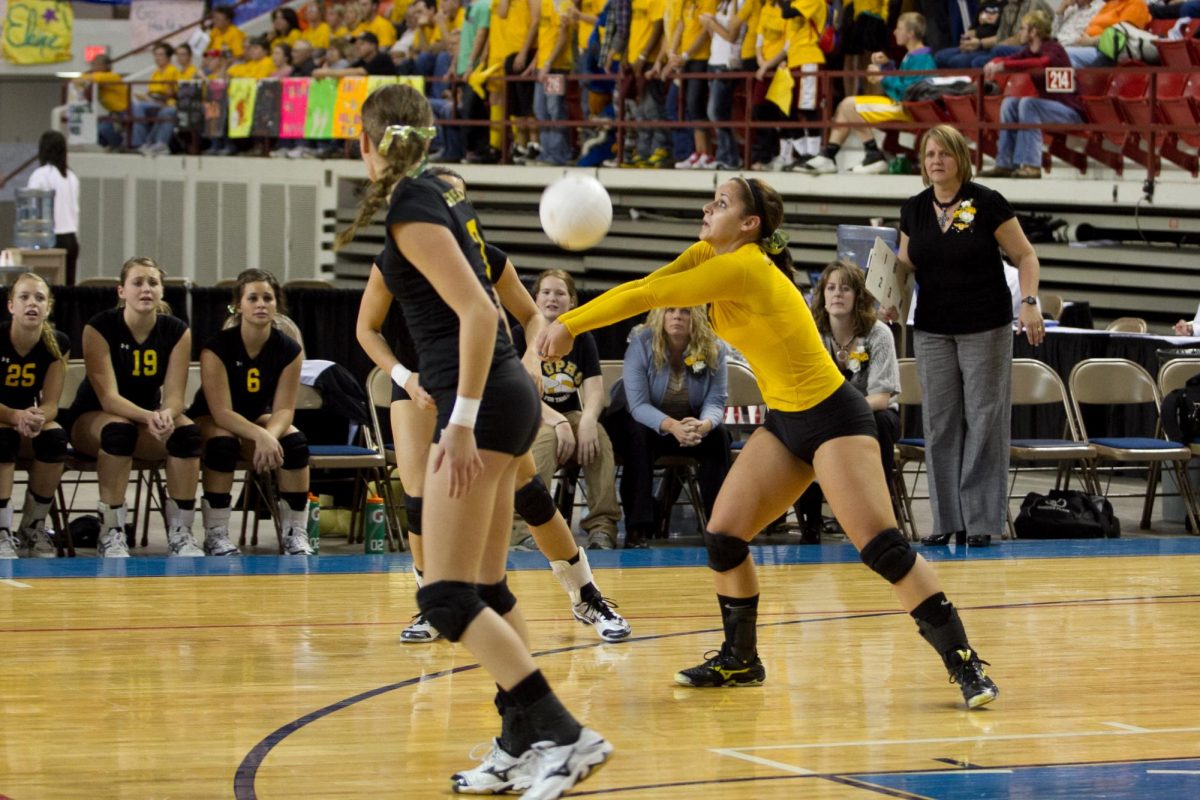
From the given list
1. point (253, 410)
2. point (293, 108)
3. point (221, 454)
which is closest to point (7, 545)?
point (221, 454)

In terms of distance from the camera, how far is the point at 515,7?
1900cm

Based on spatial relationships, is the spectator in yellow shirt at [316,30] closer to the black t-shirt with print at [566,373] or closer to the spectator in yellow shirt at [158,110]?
the spectator in yellow shirt at [158,110]

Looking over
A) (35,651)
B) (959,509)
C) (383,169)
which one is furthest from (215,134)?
(383,169)

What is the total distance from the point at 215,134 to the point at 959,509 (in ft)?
51.0

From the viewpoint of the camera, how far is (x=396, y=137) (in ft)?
14.5

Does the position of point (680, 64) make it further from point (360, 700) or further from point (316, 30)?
point (360, 700)

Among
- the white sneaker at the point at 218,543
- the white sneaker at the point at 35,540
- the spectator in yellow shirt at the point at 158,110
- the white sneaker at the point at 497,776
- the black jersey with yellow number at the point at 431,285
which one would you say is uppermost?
the spectator in yellow shirt at the point at 158,110

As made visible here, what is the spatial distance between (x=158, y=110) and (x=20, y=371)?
52.4 ft

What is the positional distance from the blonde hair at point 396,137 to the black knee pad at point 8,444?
15.5 feet

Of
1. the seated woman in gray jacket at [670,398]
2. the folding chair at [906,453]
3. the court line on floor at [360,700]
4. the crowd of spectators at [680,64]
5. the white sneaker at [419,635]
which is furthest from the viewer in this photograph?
the crowd of spectators at [680,64]

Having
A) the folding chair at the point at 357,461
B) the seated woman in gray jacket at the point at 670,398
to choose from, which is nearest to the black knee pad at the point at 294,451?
the folding chair at the point at 357,461

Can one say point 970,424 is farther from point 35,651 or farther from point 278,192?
point 278,192

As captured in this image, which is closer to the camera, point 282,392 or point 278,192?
point 282,392

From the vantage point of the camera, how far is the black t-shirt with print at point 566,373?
922 centimetres
